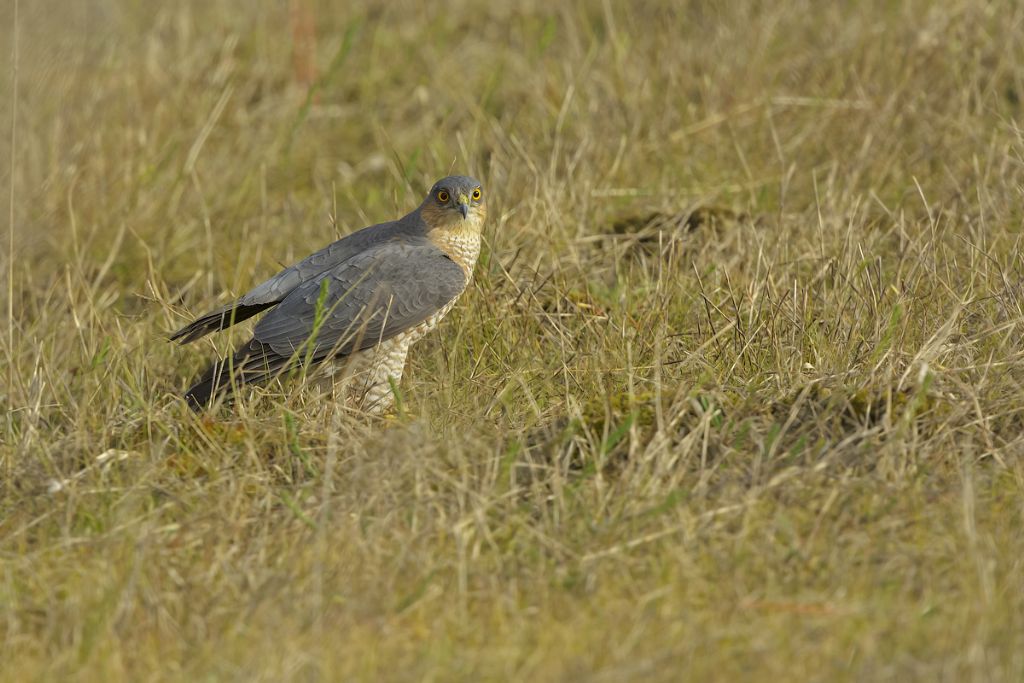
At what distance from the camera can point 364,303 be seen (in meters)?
4.42

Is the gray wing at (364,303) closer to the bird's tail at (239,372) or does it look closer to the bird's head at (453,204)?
the bird's tail at (239,372)

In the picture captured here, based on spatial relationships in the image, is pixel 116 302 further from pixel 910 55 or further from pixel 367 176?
pixel 910 55

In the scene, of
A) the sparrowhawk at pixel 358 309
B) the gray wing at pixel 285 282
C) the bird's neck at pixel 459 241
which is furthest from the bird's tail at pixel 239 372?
the bird's neck at pixel 459 241

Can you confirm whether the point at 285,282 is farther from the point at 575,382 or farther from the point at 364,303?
the point at 575,382

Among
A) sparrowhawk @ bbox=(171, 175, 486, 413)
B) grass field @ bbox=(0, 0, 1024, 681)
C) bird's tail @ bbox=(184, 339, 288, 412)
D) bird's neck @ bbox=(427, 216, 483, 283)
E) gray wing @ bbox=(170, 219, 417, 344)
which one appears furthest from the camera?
bird's neck @ bbox=(427, 216, 483, 283)

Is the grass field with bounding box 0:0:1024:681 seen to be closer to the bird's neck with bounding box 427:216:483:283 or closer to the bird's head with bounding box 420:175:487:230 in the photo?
the bird's neck with bounding box 427:216:483:283

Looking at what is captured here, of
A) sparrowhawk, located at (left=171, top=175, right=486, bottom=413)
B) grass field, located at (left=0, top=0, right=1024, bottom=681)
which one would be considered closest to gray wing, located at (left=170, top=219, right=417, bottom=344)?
sparrowhawk, located at (left=171, top=175, right=486, bottom=413)

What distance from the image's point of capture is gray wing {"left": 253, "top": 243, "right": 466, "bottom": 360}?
433 cm

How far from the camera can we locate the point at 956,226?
5.02 m

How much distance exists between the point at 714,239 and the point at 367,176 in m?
2.38

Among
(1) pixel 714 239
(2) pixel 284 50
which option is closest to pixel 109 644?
(1) pixel 714 239

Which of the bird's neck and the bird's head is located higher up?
the bird's head

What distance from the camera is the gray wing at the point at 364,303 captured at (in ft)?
14.2

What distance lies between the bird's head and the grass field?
7.0 inches
